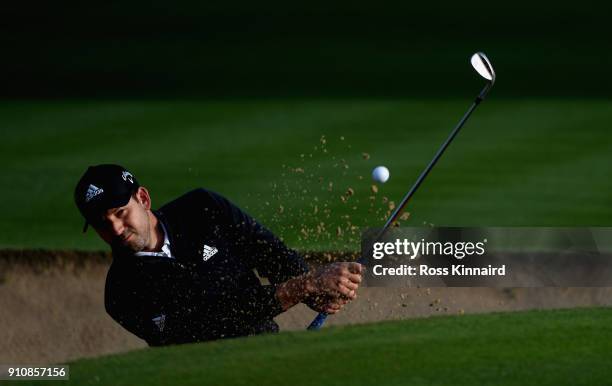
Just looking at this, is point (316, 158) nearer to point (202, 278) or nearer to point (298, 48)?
point (202, 278)

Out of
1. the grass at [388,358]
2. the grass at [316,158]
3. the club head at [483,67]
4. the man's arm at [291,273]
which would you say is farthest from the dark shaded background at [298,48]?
the grass at [388,358]

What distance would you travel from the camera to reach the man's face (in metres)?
6.63

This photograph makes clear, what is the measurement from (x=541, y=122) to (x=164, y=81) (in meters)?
6.19

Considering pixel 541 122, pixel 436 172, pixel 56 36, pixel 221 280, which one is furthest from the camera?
pixel 56 36

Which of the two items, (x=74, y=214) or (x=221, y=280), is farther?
(x=74, y=214)

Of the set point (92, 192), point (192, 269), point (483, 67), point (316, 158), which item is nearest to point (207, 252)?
point (192, 269)

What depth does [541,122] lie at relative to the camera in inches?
575

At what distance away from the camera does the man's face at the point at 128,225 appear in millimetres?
6629

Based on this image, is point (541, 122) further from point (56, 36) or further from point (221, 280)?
point (56, 36)

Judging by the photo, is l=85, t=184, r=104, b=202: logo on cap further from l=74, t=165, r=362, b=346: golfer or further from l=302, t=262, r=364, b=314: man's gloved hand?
l=302, t=262, r=364, b=314: man's gloved hand

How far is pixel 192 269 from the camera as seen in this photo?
23.2ft

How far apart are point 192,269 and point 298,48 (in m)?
14.7

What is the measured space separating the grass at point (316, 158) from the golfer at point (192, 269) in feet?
10.3

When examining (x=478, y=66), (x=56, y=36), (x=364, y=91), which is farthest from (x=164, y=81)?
(x=478, y=66)
